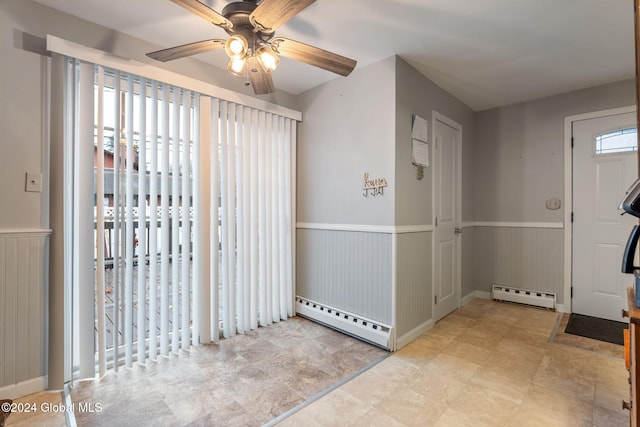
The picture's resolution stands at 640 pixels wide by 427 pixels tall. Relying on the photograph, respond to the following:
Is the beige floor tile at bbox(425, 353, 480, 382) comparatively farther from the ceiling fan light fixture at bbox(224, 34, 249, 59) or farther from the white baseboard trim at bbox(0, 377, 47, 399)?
the white baseboard trim at bbox(0, 377, 47, 399)

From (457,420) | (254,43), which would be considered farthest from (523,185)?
(254,43)

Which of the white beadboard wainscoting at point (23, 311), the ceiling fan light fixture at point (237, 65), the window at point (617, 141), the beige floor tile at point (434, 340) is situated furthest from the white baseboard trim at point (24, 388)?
the window at point (617, 141)

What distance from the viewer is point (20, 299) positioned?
1.77 m

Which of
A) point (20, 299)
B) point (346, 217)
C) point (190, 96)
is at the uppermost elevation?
point (190, 96)

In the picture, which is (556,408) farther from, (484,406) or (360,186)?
(360,186)

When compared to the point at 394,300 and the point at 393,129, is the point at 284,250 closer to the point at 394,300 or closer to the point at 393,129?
the point at 394,300

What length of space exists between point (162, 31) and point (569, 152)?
408cm

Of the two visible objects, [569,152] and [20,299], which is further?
[569,152]

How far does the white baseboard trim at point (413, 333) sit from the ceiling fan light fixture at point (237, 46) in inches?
92.1

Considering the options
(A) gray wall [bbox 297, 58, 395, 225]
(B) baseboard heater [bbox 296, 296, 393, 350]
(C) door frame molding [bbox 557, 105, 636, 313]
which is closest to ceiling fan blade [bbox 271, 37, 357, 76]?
(A) gray wall [bbox 297, 58, 395, 225]

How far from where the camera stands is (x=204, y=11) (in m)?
1.40

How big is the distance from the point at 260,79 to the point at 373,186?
1265 millimetres

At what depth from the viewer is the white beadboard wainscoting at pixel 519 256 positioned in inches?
130

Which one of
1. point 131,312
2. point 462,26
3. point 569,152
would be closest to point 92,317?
point 131,312
